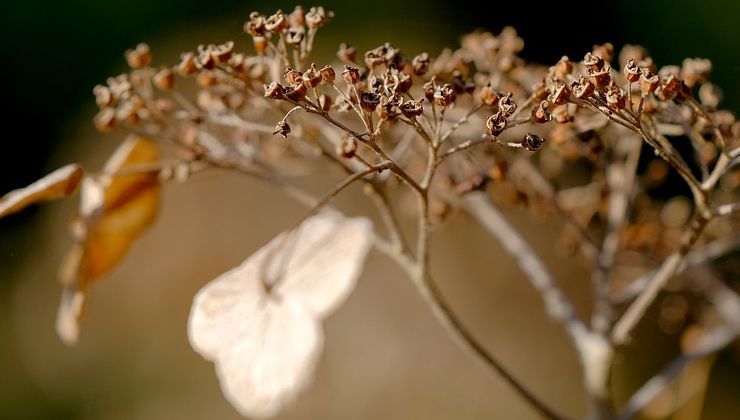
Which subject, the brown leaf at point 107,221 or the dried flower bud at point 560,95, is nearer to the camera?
the dried flower bud at point 560,95

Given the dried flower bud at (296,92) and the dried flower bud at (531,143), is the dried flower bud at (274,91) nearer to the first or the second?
the dried flower bud at (296,92)

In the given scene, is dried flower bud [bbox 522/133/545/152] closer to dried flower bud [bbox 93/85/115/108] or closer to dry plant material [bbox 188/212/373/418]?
dry plant material [bbox 188/212/373/418]

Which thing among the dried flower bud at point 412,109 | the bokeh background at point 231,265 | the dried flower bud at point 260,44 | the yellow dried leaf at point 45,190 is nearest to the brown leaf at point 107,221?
the yellow dried leaf at point 45,190

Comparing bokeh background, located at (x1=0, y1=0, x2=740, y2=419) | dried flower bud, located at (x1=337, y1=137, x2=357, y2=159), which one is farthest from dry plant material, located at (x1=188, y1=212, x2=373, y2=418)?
bokeh background, located at (x1=0, y1=0, x2=740, y2=419)

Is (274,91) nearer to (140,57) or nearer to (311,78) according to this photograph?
(311,78)

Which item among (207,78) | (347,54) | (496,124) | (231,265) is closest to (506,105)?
(496,124)

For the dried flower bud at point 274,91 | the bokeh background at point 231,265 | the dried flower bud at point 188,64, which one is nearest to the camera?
the dried flower bud at point 274,91

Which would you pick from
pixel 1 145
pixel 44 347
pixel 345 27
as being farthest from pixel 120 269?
pixel 1 145
